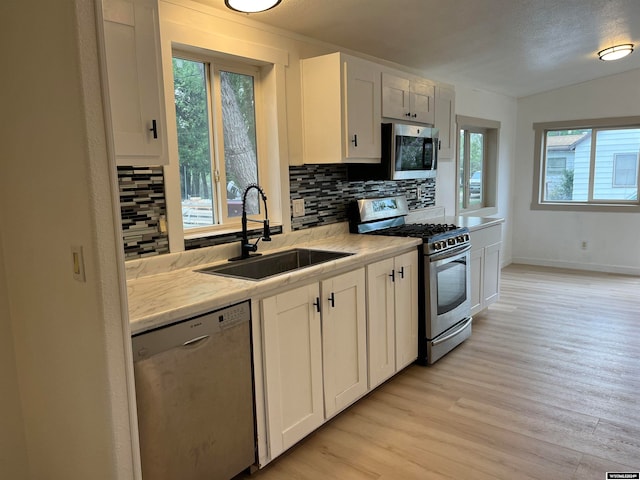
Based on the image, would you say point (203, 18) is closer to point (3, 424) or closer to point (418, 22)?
point (418, 22)

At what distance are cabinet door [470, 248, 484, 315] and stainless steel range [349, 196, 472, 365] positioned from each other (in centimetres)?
25

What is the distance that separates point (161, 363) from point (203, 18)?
1.78 metres

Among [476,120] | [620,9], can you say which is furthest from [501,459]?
[476,120]

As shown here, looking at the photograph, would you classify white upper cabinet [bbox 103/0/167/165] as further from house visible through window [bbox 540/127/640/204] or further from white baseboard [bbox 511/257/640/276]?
white baseboard [bbox 511/257/640/276]

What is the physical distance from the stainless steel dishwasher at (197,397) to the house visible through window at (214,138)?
0.99 metres

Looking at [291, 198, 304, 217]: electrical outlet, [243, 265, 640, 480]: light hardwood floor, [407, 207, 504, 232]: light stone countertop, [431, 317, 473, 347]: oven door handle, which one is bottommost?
[243, 265, 640, 480]: light hardwood floor

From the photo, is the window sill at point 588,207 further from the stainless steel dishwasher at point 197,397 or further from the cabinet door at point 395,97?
the stainless steel dishwasher at point 197,397

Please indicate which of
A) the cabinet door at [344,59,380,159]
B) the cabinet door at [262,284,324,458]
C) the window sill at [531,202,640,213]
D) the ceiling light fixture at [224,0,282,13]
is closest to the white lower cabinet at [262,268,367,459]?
the cabinet door at [262,284,324,458]

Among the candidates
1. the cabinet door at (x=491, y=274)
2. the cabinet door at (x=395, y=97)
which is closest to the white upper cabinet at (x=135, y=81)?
the cabinet door at (x=395, y=97)

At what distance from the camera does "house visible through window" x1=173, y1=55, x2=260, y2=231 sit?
2613mm

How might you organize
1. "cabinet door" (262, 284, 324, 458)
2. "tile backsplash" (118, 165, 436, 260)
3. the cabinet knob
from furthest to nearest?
"tile backsplash" (118, 165, 436, 260), "cabinet door" (262, 284, 324, 458), the cabinet knob

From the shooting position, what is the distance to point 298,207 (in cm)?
316

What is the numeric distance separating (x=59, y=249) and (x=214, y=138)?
1379 millimetres

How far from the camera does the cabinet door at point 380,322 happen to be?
2.74 metres
